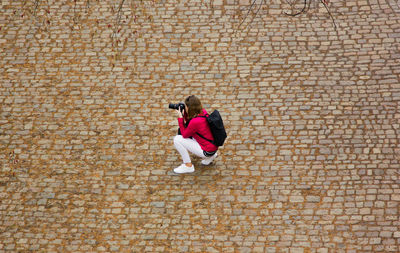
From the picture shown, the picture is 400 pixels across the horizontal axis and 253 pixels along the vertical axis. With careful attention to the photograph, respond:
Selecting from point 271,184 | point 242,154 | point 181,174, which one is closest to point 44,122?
point 181,174

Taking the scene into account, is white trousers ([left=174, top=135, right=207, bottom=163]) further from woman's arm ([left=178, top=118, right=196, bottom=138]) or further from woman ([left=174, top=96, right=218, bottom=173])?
woman's arm ([left=178, top=118, right=196, bottom=138])

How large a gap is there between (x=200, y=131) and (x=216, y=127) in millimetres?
311

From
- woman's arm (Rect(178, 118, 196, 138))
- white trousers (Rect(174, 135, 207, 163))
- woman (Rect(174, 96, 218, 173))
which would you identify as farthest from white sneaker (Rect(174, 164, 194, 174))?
woman's arm (Rect(178, 118, 196, 138))

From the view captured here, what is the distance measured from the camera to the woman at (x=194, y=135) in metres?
9.03

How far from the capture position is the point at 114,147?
394 inches

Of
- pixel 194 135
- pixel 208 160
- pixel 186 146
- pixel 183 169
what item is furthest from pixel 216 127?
pixel 183 169

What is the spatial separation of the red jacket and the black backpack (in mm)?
63

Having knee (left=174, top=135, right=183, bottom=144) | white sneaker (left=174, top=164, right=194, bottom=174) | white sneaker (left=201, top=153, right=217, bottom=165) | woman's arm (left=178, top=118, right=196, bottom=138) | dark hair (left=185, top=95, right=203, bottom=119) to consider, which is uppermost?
dark hair (left=185, top=95, right=203, bottom=119)

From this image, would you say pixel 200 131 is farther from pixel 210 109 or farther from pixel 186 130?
pixel 210 109

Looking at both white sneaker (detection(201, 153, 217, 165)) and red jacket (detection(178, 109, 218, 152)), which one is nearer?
red jacket (detection(178, 109, 218, 152))

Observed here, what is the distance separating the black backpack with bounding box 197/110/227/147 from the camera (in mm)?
8953

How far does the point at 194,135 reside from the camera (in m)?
9.23

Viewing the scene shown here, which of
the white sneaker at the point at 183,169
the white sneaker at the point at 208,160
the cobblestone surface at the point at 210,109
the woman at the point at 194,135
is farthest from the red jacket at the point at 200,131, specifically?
the cobblestone surface at the point at 210,109

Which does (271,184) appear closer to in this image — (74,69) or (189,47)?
(189,47)
